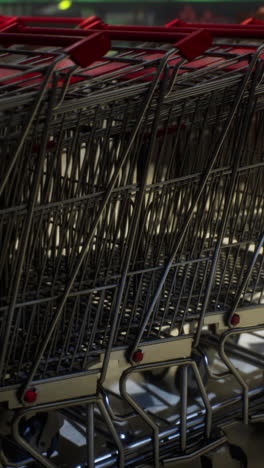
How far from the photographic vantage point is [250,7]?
8.00m

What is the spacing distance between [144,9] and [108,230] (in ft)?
20.7

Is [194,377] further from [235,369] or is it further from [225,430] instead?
[235,369]

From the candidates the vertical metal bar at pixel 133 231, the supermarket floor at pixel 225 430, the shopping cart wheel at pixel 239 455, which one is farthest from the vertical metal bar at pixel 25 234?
the shopping cart wheel at pixel 239 455

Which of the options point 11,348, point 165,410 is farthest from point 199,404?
point 11,348

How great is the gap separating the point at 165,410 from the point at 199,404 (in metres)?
0.15

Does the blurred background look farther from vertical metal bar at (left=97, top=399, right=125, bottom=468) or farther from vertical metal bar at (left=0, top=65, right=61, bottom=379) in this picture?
vertical metal bar at (left=0, top=65, right=61, bottom=379)

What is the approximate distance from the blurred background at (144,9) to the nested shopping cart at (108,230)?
5.40m

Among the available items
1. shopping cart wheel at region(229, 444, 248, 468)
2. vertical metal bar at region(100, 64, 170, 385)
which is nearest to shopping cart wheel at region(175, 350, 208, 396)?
shopping cart wheel at region(229, 444, 248, 468)

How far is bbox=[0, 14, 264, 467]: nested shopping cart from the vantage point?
216 cm

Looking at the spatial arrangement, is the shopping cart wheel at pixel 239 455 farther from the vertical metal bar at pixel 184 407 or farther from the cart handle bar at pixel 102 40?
the cart handle bar at pixel 102 40

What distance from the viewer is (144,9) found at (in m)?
8.38

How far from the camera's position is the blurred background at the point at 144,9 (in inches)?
317

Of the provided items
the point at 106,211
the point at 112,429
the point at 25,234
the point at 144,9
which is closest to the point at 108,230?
the point at 106,211

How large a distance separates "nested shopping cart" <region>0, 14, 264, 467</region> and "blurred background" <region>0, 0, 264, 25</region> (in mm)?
5399
